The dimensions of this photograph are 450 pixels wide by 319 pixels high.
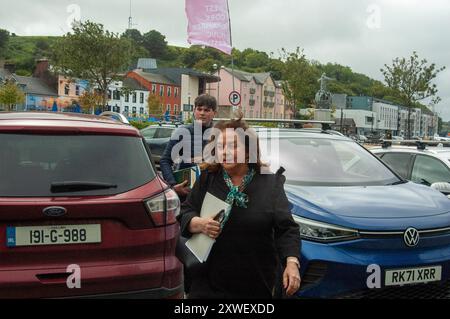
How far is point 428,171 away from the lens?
26.2ft

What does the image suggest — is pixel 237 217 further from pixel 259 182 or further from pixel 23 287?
pixel 23 287

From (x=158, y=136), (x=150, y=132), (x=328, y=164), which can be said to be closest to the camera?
(x=328, y=164)

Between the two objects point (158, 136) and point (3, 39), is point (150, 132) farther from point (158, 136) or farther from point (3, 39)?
point (3, 39)

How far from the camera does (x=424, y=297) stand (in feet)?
13.9

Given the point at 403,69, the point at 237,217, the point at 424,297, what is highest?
the point at 403,69

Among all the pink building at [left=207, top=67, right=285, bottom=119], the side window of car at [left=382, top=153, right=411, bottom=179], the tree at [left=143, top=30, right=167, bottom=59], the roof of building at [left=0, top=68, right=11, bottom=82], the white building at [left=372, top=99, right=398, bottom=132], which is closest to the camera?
the side window of car at [left=382, top=153, right=411, bottom=179]

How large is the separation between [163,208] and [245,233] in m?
1.02

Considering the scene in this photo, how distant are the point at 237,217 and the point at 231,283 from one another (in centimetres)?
36

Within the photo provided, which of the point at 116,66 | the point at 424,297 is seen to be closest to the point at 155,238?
the point at 424,297

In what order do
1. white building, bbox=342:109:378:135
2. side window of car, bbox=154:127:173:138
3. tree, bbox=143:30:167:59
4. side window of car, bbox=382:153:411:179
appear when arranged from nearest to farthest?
side window of car, bbox=382:153:411:179
side window of car, bbox=154:127:173:138
white building, bbox=342:109:378:135
tree, bbox=143:30:167:59

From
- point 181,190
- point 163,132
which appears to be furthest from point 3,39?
point 181,190

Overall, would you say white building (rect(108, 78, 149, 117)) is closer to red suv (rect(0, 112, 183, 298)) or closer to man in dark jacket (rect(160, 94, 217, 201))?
man in dark jacket (rect(160, 94, 217, 201))

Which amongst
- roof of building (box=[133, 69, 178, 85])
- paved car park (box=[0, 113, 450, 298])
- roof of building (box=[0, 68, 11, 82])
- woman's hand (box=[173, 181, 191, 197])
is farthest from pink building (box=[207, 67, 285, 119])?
paved car park (box=[0, 113, 450, 298])

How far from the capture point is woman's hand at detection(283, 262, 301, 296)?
2.89m
